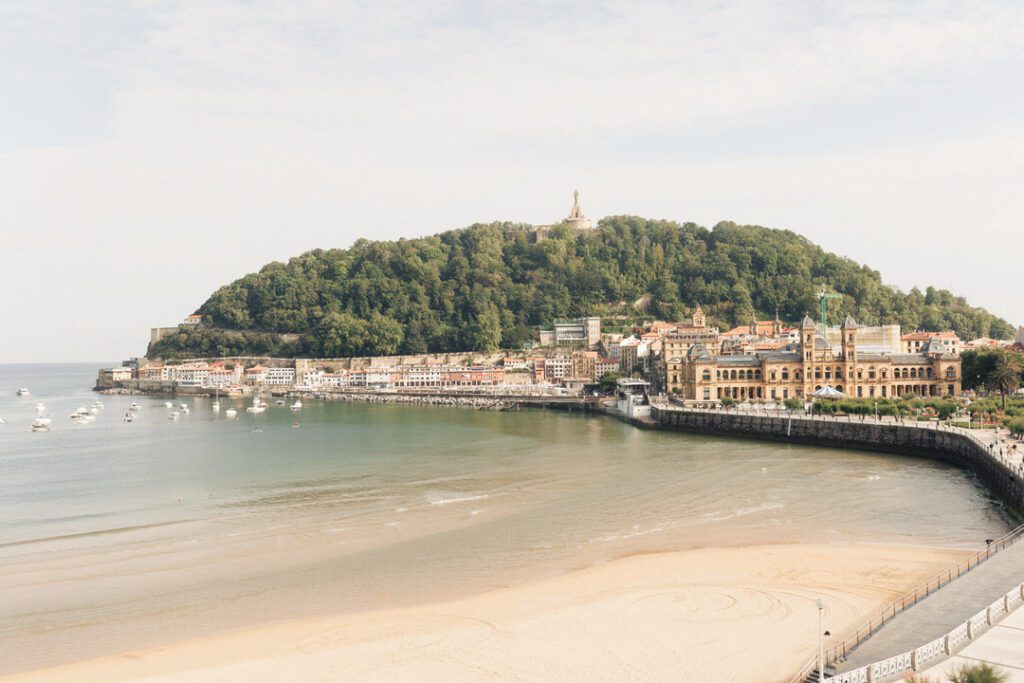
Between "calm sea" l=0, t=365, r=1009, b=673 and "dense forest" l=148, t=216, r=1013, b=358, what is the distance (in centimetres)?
7840

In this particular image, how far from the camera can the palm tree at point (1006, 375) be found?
57656mm

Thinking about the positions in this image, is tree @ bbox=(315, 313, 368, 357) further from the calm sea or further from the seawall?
the calm sea

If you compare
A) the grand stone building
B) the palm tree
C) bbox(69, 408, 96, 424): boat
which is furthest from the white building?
the palm tree

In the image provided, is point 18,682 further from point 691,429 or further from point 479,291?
point 479,291

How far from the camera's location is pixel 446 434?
66.3 metres

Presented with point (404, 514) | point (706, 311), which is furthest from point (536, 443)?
point (706, 311)

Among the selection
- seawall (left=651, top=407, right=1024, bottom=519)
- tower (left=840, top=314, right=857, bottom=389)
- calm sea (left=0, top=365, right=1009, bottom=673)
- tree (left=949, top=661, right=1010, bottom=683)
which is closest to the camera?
tree (left=949, top=661, right=1010, bottom=683)

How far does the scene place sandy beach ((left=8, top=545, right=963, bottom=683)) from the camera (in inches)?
704

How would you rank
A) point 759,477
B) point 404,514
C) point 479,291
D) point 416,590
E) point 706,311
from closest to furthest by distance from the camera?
point 416,590 → point 404,514 → point 759,477 → point 706,311 → point 479,291

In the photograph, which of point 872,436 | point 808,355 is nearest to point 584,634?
point 872,436

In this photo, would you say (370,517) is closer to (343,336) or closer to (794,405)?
(794,405)

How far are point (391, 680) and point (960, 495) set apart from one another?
1080 inches

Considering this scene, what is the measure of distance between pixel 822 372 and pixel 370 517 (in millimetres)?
52078

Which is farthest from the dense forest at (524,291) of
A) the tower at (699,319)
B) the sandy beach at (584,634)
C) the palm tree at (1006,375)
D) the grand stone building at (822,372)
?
the sandy beach at (584,634)
